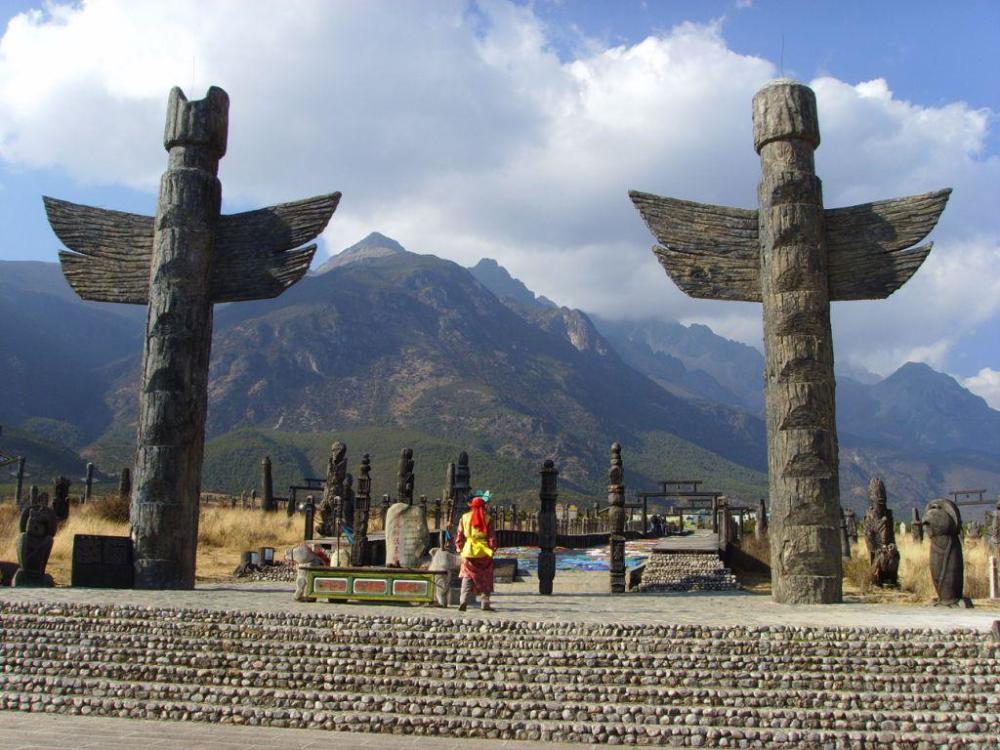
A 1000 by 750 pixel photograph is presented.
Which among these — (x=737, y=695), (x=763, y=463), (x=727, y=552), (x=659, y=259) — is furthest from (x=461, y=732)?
(x=763, y=463)

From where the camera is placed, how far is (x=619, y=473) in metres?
13.2

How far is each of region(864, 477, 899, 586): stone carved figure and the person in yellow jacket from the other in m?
9.00

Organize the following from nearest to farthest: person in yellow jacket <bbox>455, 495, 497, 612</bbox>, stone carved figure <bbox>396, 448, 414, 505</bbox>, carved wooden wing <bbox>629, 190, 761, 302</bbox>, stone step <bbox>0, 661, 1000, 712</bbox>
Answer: stone step <bbox>0, 661, 1000, 712</bbox> < person in yellow jacket <bbox>455, 495, 497, 612</bbox> < carved wooden wing <bbox>629, 190, 761, 302</bbox> < stone carved figure <bbox>396, 448, 414, 505</bbox>

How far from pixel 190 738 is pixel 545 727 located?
222 centimetres

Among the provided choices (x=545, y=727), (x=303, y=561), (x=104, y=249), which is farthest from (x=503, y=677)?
(x=104, y=249)

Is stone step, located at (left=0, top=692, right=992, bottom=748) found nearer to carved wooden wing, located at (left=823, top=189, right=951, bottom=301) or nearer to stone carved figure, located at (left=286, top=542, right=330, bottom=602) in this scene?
stone carved figure, located at (left=286, top=542, right=330, bottom=602)

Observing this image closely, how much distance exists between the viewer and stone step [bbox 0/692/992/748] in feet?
17.0

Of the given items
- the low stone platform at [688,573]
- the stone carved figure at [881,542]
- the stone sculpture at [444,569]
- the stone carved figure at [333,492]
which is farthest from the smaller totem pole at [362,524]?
the stone carved figure at [881,542]

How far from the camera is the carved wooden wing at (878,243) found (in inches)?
390

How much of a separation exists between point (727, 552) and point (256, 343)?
331 ft

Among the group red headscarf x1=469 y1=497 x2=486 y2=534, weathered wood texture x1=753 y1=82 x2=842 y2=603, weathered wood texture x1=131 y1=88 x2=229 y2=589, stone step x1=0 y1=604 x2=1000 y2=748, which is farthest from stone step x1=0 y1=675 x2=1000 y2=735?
weathered wood texture x1=131 y1=88 x2=229 y2=589

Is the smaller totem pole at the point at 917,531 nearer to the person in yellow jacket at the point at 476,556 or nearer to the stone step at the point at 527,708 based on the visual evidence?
the person in yellow jacket at the point at 476,556

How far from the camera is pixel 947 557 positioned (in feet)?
30.8

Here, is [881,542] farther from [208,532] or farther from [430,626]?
[208,532]
